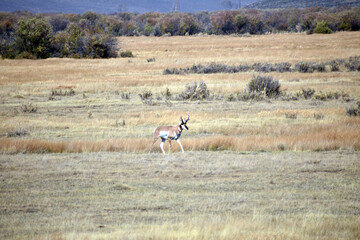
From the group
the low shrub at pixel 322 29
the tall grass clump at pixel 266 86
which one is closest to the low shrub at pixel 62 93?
the tall grass clump at pixel 266 86

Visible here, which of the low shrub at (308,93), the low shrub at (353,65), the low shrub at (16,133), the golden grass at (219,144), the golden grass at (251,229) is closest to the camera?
the golden grass at (251,229)

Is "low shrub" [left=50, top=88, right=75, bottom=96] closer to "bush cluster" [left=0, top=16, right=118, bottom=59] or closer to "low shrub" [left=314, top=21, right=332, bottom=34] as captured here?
"bush cluster" [left=0, top=16, right=118, bottom=59]

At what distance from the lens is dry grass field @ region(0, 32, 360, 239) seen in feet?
26.8

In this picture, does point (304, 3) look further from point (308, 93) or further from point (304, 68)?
point (308, 93)

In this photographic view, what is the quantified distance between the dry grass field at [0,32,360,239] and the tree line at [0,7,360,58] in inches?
1002

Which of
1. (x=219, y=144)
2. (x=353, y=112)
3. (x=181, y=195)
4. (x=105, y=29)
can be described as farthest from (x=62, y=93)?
A: (x=105, y=29)

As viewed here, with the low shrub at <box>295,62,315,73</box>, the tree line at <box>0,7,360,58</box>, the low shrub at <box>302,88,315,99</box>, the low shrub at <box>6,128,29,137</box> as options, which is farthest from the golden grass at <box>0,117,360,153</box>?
the tree line at <box>0,7,360,58</box>

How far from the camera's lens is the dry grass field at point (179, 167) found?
8.17 meters

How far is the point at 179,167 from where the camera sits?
12.6m

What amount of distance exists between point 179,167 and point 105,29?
77.7 meters

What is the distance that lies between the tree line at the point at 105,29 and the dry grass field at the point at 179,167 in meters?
25.5

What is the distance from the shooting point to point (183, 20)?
10094 cm

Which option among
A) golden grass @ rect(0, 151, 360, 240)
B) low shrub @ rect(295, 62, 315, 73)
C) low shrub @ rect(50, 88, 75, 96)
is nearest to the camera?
golden grass @ rect(0, 151, 360, 240)

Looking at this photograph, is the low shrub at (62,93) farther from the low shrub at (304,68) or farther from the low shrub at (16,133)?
the low shrub at (304,68)
